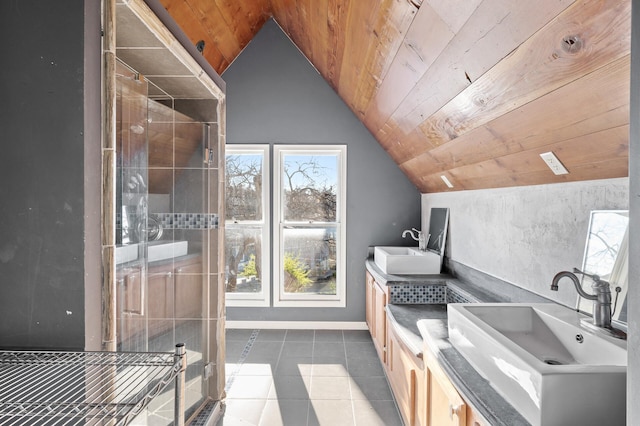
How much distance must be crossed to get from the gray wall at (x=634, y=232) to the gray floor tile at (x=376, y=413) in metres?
1.99

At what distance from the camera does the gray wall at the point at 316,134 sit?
3975 millimetres

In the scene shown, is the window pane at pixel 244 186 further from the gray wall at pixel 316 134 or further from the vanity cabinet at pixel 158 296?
the vanity cabinet at pixel 158 296

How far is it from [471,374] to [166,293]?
1.69 m

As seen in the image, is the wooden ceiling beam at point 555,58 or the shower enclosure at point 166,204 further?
the shower enclosure at point 166,204

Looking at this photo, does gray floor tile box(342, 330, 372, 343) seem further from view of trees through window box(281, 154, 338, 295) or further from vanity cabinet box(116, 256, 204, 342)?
vanity cabinet box(116, 256, 204, 342)

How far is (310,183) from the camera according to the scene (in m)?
4.08

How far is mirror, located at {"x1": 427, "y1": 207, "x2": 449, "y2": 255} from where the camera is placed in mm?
3239

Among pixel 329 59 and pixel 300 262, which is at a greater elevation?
pixel 329 59

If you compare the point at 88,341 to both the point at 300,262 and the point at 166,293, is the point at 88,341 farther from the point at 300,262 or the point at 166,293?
the point at 300,262

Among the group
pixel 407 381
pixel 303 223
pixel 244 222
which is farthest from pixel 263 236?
pixel 407 381

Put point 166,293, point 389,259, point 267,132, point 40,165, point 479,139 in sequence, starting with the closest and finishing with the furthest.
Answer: point 40,165 < point 479,139 < point 166,293 < point 389,259 < point 267,132

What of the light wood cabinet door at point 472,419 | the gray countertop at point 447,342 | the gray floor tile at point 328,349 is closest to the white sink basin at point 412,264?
the gray countertop at point 447,342

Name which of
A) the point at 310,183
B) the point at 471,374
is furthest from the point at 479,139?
the point at 310,183

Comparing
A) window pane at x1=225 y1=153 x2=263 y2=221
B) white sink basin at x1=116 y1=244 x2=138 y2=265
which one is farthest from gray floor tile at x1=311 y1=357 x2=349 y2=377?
white sink basin at x1=116 y1=244 x2=138 y2=265
